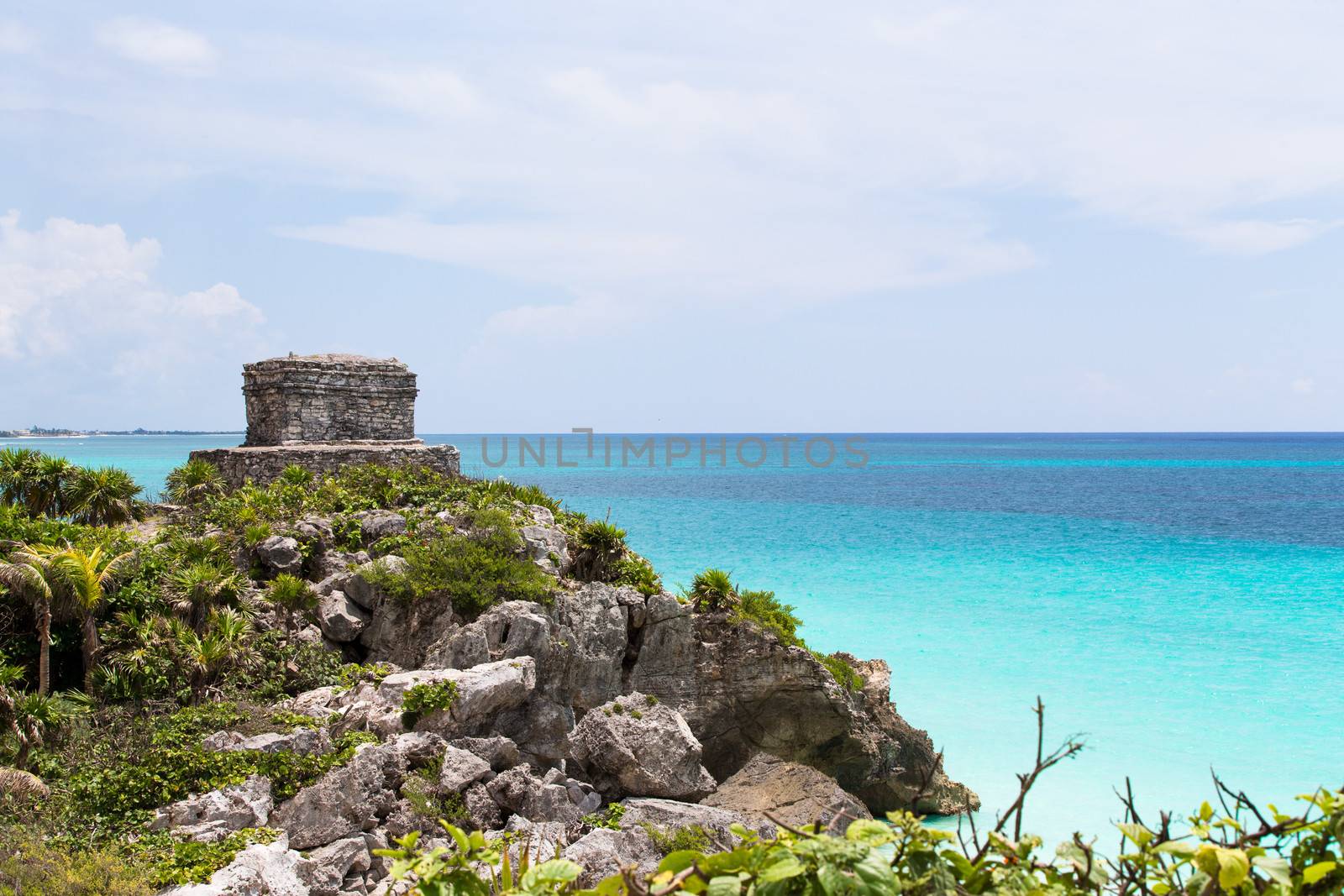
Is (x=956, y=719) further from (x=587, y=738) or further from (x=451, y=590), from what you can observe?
(x=451, y=590)

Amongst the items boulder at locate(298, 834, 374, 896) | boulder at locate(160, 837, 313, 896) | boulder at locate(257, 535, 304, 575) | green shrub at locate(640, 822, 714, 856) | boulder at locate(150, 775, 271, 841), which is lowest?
green shrub at locate(640, 822, 714, 856)

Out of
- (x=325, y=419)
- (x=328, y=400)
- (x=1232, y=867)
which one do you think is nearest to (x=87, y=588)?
(x=325, y=419)

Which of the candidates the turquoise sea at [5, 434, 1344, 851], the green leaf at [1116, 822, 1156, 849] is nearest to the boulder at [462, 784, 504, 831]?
the green leaf at [1116, 822, 1156, 849]

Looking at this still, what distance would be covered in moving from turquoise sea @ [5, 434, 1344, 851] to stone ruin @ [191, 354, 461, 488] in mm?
11961

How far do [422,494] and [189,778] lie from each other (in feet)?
26.1

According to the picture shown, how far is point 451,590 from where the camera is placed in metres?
12.7

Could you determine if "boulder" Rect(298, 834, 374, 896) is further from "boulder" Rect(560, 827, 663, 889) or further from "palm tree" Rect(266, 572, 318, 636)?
"palm tree" Rect(266, 572, 318, 636)

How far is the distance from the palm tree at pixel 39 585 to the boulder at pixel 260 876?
13.1 feet

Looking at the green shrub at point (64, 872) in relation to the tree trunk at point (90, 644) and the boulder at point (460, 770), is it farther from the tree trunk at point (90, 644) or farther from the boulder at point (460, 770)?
the tree trunk at point (90, 644)

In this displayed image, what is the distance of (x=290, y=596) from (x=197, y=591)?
125 centimetres

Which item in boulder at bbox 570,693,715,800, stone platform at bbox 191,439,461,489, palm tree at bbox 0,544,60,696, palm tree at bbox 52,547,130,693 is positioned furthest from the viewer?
stone platform at bbox 191,439,461,489

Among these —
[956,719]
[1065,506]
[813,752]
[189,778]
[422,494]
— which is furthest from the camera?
[1065,506]

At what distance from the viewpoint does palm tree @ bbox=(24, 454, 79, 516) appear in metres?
14.6

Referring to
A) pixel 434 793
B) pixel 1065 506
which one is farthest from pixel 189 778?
pixel 1065 506
